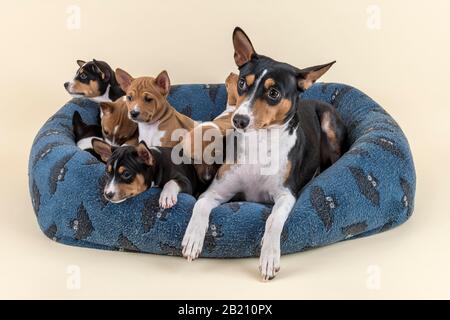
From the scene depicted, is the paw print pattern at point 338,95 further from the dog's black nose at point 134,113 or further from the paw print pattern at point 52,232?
the paw print pattern at point 52,232

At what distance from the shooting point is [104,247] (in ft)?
13.3

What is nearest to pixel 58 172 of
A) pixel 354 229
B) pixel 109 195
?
pixel 109 195

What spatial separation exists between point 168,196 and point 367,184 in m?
1.22

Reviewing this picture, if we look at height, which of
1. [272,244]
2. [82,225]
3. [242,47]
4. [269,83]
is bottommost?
[82,225]

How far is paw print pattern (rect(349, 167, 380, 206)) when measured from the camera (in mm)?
4133

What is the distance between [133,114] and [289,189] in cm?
124

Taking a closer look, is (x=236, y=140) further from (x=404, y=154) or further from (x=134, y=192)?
(x=404, y=154)

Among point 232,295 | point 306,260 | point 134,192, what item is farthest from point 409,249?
point 134,192

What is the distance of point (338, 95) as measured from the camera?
553cm

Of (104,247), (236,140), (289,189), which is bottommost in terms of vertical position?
(104,247)

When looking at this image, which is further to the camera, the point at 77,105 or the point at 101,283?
the point at 77,105

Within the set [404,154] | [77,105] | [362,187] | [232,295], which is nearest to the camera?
[232,295]

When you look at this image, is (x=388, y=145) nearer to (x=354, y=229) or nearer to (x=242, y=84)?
(x=354, y=229)

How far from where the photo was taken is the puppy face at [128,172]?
12.7ft
